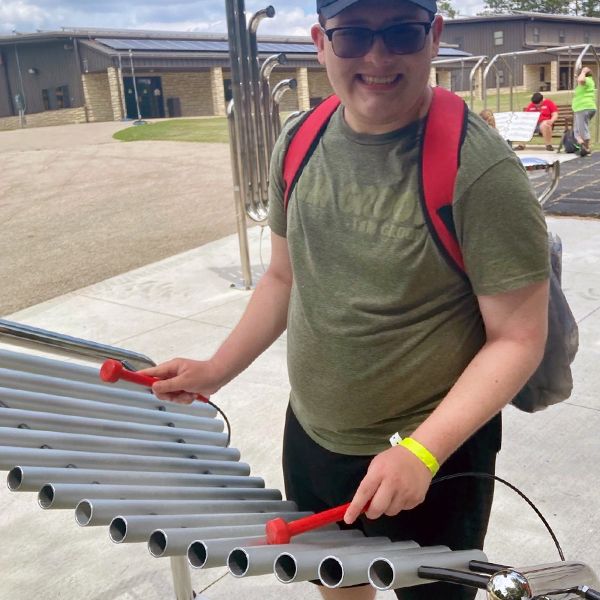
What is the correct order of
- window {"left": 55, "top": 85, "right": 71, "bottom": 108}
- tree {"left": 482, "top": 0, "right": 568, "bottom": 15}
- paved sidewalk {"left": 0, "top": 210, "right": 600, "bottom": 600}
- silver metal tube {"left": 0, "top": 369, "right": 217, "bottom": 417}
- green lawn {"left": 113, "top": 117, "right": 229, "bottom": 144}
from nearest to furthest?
1. silver metal tube {"left": 0, "top": 369, "right": 217, "bottom": 417}
2. paved sidewalk {"left": 0, "top": 210, "right": 600, "bottom": 600}
3. green lawn {"left": 113, "top": 117, "right": 229, "bottom": 144}
4. window {"left": 55, "top": 85, "right": 71, "bottom": 108}
5. tree {"left": 482, "top": 0, "right": 568, "bottom": 15}

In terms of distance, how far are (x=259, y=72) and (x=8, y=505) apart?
3575mm

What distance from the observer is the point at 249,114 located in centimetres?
545

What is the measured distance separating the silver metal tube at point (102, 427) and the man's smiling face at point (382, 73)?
88cm

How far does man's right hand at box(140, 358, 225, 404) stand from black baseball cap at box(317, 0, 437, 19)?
83 centimetres

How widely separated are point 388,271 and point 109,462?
0.68 m

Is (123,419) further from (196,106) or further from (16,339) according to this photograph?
(196,106)

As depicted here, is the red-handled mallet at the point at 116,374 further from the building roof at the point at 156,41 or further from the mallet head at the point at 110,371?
the building roof at the point at 156,41

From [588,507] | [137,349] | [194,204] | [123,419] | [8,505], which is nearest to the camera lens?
[123,419]

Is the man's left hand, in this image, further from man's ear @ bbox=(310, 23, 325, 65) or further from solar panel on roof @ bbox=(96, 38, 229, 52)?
solar panel on roof @ bbox=(96, 38, 229, 52)

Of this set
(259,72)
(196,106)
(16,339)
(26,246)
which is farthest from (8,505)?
(196,106)

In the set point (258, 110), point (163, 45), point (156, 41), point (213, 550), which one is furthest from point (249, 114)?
point (156, 41)

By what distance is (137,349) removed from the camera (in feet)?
15.6

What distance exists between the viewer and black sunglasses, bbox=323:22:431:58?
136 centimetres

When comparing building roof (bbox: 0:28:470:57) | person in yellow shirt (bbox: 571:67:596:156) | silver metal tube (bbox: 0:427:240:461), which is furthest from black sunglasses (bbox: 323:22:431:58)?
building roof (bbox: 0:28:470:57)
